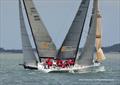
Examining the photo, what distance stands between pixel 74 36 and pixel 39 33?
4844 millimetres

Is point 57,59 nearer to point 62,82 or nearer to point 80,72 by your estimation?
point 80,72

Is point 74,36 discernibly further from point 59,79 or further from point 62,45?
point 59,79

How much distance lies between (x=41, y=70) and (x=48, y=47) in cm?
387

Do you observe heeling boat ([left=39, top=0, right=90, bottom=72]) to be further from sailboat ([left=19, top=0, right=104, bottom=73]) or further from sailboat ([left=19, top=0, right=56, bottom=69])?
sailboat ([left=19, top=0, right=56, bottom=69])

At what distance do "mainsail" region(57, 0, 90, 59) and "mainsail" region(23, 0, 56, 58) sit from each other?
2.06m

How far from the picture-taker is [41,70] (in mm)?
81750

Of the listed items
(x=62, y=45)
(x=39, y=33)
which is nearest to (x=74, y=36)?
(x=62, y=45)

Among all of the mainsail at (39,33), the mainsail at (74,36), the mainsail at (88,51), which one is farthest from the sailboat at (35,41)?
the mainsail at (88,51)

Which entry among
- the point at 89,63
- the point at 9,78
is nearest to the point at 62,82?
→ the point at 9,78

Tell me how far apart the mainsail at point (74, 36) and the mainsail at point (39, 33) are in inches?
80.9

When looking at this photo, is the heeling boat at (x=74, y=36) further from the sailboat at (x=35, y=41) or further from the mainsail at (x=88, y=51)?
the sailboat at (x=35, y=41)

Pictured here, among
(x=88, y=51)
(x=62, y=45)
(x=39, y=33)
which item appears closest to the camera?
(x=88, y=51)

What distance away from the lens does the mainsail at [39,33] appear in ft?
277

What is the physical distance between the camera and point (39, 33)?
3344 inches
